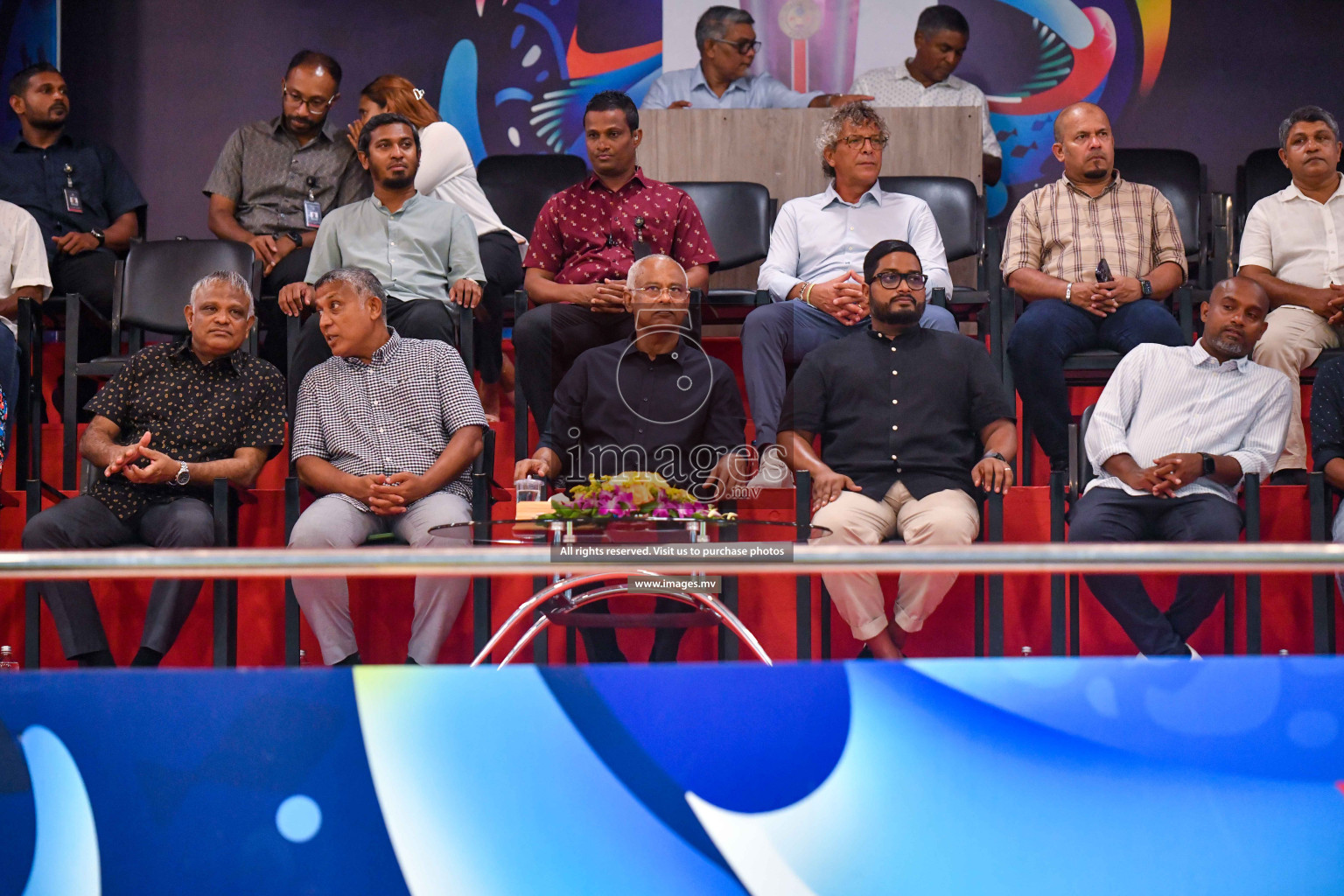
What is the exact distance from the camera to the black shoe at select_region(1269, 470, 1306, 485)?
3197 millimetres

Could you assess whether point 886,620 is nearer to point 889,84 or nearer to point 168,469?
point 168,469

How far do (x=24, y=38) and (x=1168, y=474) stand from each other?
15.4 feet

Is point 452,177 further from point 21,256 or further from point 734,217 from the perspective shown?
point 21,256

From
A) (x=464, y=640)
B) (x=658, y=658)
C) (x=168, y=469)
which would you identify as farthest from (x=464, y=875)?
(x=168, y=469)

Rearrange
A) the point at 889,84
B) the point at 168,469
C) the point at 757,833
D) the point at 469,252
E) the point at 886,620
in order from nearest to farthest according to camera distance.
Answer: the point at 757,833, the point at 886,620, the point at 168,469, the point at 469,252, the point at 889,84

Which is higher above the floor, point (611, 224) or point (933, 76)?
point (933, 76)

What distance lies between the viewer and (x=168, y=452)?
312cm

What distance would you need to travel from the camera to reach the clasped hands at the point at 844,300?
3.45m

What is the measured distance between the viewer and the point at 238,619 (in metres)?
3.04

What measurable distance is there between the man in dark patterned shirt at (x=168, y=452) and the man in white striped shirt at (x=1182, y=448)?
198 cm

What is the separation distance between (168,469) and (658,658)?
3.99 feet

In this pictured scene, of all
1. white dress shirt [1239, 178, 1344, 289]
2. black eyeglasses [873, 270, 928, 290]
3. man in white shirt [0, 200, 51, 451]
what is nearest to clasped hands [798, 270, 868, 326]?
black eyeglasses [873, 270, 928, 290]

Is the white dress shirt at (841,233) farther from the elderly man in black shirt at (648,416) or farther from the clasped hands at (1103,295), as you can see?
the elderly man in black shirt at (648,416)

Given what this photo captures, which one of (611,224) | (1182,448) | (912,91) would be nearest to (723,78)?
(912,91)
